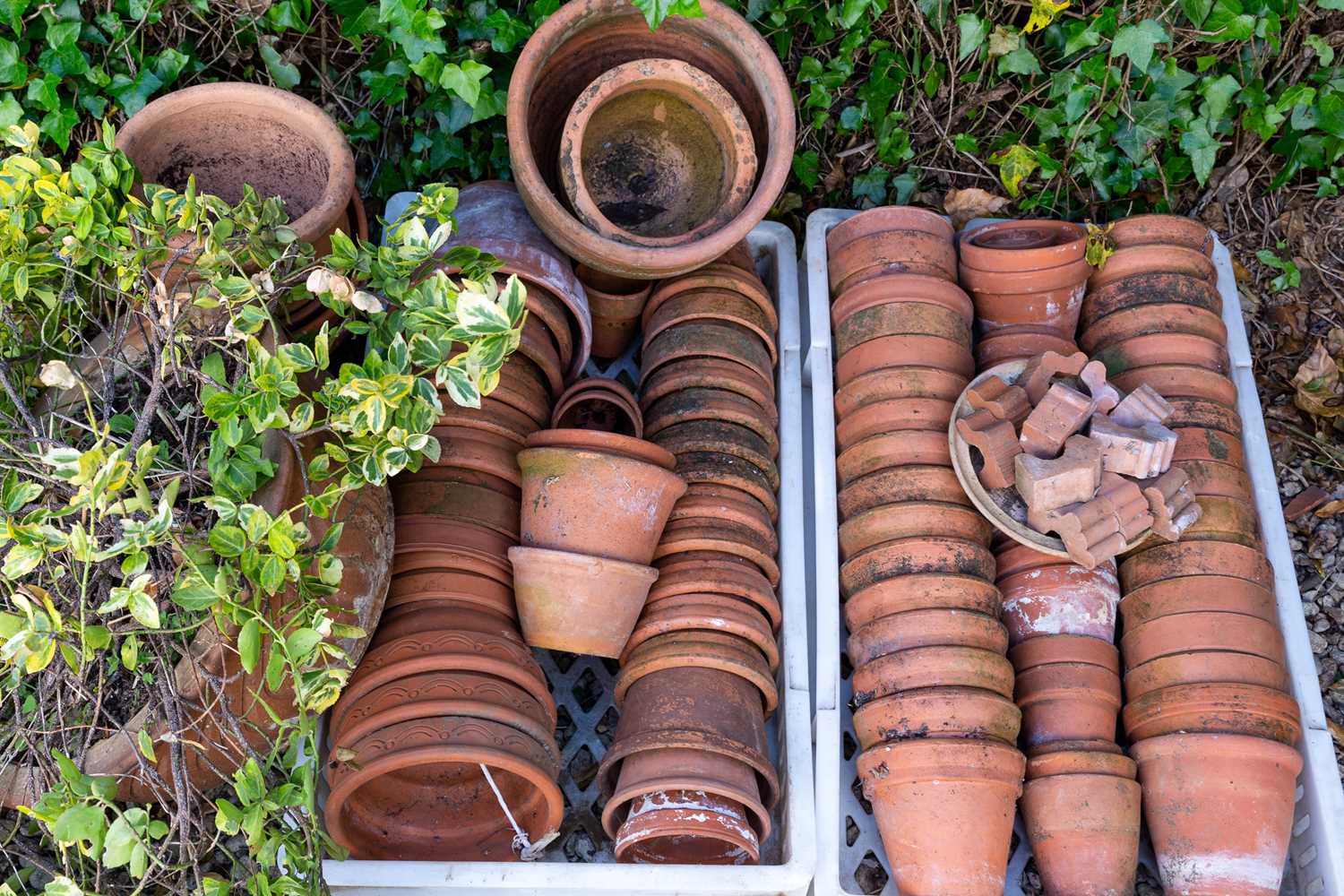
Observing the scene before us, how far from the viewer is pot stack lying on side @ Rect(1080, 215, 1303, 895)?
1973 mm

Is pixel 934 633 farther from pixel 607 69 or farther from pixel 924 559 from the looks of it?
pixel 607 69

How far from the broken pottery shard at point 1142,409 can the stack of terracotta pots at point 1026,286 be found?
212 mm

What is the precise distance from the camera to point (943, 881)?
1943 mm

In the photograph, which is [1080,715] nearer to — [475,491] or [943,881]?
[943,881]

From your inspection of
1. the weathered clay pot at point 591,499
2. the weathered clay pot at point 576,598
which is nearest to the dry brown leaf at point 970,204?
the weathered clay pot at point 591,499

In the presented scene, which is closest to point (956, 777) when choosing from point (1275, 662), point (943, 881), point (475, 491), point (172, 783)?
point (943, 881)

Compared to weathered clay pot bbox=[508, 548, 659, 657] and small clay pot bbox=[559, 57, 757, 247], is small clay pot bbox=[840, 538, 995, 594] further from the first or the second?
small clay pot bbox=[559, 57, 757, 247]

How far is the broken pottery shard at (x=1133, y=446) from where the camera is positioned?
2.03 m

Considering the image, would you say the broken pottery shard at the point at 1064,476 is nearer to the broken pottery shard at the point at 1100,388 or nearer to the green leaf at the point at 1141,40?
the broken pottery shard at the point at 1100,388

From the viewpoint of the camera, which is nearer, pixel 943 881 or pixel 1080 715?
pixel 943 881

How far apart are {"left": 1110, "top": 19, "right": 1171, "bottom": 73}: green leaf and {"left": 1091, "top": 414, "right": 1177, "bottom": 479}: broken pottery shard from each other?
0.88m

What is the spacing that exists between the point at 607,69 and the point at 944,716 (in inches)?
58.5

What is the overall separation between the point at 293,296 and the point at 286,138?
0.53 m

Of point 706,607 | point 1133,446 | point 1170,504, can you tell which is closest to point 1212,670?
point 1170,504
